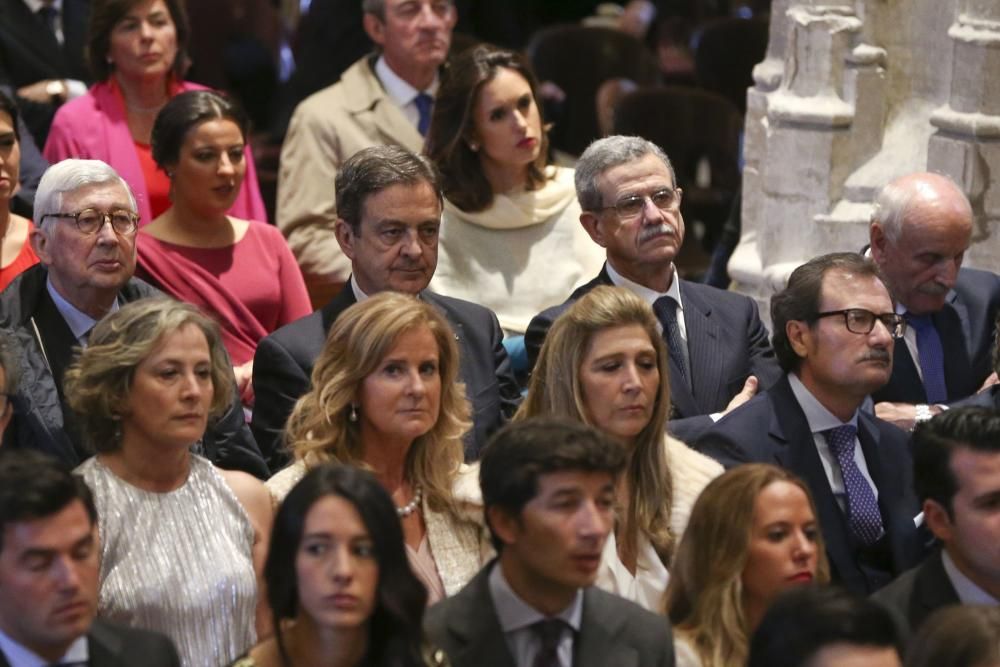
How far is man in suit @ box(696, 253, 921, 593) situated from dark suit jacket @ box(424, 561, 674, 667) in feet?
3.02

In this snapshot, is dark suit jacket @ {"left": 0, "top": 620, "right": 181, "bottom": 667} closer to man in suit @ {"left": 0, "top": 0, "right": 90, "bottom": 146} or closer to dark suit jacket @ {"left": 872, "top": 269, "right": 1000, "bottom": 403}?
dark suit jacket @ {"left": 872, "top": 269, "right": 1000, "bottom": 403}

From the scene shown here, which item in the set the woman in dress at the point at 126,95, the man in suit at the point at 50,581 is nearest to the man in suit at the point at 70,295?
the man in suit at the point at 50,581

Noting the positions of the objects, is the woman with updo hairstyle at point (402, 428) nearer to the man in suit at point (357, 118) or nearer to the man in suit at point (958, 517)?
the man in suit at point (958, 517)

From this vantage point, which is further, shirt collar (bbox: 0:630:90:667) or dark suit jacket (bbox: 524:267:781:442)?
dark suit jacket (bbox: 524:267:781:442)

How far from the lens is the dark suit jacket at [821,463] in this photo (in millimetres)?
4598

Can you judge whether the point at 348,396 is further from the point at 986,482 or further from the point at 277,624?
the point at 986,482

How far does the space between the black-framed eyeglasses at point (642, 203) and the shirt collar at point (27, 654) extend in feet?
6.43

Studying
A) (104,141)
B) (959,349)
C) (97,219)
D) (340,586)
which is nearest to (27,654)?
(340,586)

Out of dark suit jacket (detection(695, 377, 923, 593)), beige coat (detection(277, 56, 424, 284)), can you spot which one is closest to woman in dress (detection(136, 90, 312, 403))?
beige coat (detection(277, 56, 424, 284))

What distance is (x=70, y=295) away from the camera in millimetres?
4770

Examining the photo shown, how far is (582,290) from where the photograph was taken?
510cm

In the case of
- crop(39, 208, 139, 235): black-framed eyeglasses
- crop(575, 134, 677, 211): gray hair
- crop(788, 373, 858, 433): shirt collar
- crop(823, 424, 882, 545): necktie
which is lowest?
crop(823, 424, 882, 545): necktie

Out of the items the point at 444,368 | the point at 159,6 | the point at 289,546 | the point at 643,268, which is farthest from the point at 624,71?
Answer: the point at 289,546

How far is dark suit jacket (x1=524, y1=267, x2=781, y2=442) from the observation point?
5016 millimetres
